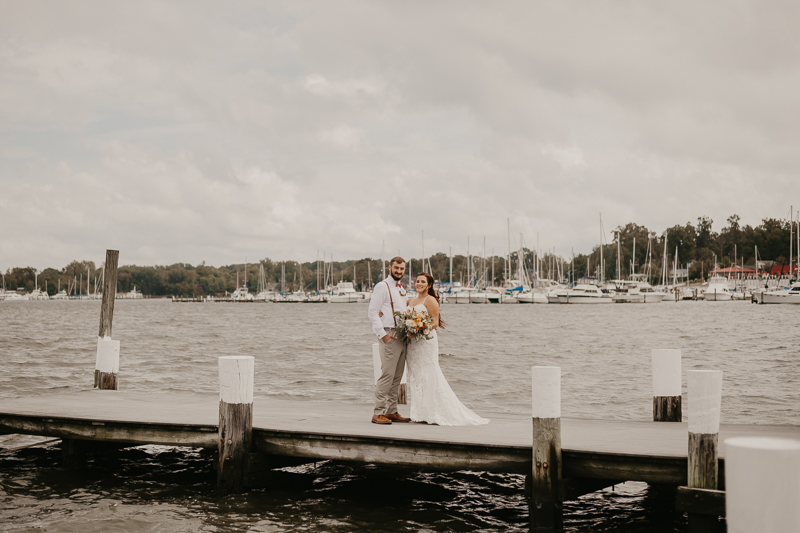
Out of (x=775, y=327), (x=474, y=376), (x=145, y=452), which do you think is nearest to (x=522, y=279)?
(x=775, y=327)

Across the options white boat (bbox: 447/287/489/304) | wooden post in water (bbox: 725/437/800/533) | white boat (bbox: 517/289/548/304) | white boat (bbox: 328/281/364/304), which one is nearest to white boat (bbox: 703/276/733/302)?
white boat (bbox: 517/289/548/304)

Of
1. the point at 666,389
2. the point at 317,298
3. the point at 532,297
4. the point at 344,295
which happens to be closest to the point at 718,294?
the point at 532,297

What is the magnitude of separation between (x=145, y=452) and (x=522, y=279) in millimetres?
106048

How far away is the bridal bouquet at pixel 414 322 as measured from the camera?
374 inches

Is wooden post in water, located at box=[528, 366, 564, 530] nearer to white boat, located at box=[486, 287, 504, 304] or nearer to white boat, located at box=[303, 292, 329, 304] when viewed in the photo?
white boat, located at box=[486, 287, 504, 304]

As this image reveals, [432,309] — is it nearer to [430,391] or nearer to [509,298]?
[430,391]

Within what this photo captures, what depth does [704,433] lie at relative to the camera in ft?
22.4

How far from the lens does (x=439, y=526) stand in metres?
8.91

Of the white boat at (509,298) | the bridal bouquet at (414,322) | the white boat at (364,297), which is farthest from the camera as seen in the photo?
the white boat at (364,297)

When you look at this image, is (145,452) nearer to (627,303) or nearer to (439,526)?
(439,526)

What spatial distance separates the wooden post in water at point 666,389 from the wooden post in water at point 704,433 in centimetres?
367

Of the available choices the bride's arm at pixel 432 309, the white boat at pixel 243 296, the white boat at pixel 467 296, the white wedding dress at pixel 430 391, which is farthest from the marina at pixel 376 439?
the white boat at pixel 243 296

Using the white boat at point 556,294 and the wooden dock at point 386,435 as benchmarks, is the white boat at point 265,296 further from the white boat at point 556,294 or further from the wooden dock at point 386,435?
the wooden dock at point 386,435

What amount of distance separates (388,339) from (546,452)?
2.83 m
